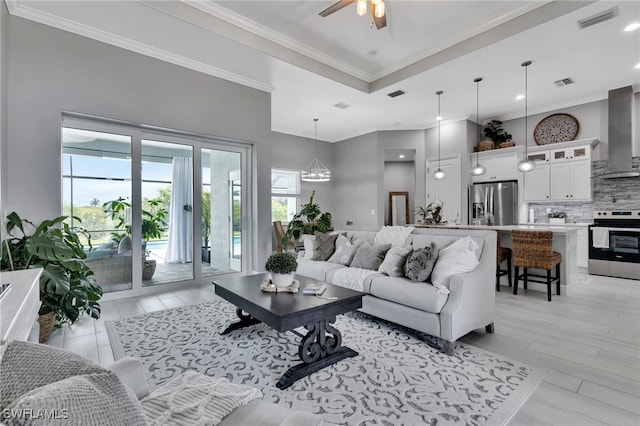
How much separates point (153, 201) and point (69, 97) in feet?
4.99

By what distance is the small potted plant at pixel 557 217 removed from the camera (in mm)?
6023

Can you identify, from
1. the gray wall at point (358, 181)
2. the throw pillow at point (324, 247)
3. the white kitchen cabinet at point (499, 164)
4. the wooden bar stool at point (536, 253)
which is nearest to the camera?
the wooden bar stool at point (536, 253)

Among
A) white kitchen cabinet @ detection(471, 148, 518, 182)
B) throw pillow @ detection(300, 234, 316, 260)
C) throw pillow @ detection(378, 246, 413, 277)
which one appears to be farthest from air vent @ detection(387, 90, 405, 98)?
throw pillow @ detection(378, 246, 413, 277)

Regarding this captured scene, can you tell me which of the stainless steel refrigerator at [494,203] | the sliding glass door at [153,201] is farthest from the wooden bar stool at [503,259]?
the sliding glass door at [153,201]

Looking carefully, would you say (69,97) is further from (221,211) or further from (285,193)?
(285,193)

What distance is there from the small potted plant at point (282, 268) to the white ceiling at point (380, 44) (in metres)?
2.79

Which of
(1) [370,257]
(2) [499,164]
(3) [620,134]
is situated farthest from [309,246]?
(3) [620,134]

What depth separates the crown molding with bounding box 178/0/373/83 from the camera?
11.2 ft

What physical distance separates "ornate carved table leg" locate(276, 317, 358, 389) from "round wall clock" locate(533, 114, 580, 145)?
6391mm

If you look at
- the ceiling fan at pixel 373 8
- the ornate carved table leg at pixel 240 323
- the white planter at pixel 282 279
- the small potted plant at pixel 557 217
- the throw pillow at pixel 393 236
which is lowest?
the ornate carved table leg at pixel 240 323

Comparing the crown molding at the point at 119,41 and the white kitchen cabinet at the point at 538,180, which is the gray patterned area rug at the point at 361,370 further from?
the white kitchen cabinet at the point at 538,180

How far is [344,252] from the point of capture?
3924 mm

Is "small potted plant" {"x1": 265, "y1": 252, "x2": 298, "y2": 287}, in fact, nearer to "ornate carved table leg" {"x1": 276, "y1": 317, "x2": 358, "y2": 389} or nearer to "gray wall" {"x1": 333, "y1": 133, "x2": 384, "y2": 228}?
"ornate carved table leg" {"x1": 276, "y1": 317, "x2": 358, "y2": 389}

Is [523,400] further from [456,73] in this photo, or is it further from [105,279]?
[105,279]
